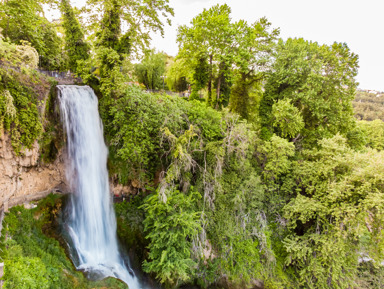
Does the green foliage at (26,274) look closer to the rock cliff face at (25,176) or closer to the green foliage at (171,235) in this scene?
the rock cliff face at (25,176)

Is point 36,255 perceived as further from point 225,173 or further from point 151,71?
point 151,71

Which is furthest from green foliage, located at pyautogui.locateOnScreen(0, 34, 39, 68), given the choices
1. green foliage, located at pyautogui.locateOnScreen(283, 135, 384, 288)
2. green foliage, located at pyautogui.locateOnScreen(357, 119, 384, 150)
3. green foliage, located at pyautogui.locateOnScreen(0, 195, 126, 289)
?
green foliage, located at pyautogui.locateOnScreen(357, 119, 384, 150)

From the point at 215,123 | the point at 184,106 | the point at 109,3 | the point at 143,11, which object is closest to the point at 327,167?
the point at 215,123

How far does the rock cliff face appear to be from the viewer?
7.43 m

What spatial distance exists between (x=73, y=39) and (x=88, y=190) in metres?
13.5

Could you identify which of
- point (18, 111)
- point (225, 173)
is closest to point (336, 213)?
point (225, 173)

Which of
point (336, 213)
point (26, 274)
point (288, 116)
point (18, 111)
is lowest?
point (26, 274)

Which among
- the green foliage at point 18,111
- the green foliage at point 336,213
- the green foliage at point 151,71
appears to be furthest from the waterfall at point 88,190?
the green foliage at point 151,71

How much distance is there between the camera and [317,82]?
1305 cm

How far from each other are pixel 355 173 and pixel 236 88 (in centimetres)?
1222

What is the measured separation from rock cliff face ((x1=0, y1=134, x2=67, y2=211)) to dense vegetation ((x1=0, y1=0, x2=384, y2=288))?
1.67ft

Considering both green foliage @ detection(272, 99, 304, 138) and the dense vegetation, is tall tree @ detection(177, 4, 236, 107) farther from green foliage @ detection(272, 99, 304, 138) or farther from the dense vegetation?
green foliage @ detection(272, 99, 304, 138)

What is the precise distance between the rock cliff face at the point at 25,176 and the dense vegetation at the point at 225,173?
0.51 metres

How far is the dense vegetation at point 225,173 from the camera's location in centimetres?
889
